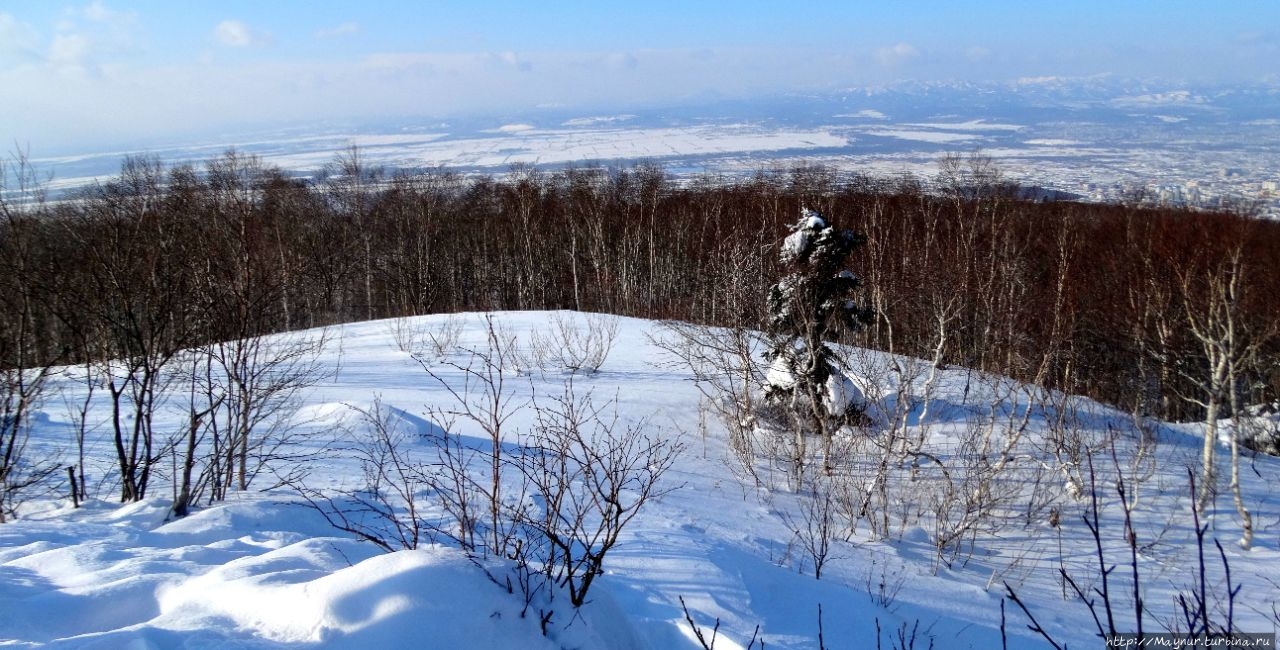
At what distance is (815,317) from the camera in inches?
448

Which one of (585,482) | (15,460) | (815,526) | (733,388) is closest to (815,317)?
(733,388)

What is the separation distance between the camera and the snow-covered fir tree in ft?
35.4

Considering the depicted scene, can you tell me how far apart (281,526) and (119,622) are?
229cm

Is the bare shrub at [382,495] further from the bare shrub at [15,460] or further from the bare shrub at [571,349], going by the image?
the bare shrub at [571,349]

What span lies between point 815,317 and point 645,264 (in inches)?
857

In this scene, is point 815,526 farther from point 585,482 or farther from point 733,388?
point 585,482

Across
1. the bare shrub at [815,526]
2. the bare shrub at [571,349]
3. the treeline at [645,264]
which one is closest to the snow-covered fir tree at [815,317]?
A: the treeline at [645,264]

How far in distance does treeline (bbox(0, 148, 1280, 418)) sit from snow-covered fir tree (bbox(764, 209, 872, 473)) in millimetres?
632

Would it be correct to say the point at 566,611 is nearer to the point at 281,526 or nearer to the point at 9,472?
the point at 281,526

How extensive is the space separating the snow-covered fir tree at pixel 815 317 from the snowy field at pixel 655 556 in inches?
32.4

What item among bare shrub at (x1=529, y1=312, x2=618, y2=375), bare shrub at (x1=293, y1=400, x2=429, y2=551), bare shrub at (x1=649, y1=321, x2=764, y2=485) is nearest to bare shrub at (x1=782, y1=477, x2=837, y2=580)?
bare shrub at (x1=649, y1=321, x2=764, y2=485)

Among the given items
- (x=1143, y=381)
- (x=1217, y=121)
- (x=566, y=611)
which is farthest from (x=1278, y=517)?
(x=1217, y=121)

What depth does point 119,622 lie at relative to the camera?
3.26 m

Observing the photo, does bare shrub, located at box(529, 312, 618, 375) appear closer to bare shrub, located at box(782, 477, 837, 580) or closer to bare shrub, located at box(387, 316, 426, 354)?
bare shrub, located at box(387, 316, 426, 354)
